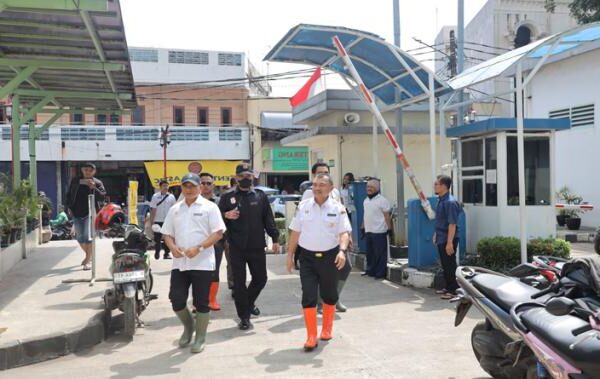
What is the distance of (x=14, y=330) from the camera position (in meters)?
5.82

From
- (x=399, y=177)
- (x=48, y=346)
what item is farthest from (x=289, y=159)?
(x=48, y=346)

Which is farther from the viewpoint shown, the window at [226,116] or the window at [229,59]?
the window at [229,59]

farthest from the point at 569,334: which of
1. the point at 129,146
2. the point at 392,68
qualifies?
the point at 129,146

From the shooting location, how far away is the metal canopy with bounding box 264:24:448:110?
9094 millimetres

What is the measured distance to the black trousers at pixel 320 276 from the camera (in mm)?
5744

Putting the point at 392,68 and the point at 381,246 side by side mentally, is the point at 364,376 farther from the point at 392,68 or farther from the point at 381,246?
the point at 392,68

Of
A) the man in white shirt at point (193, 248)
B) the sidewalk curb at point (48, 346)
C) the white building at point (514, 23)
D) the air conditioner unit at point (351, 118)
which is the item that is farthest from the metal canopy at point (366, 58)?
the white building at point (514, 23)

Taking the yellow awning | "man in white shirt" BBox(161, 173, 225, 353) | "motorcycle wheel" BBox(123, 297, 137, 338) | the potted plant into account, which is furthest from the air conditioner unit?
the yellow awning

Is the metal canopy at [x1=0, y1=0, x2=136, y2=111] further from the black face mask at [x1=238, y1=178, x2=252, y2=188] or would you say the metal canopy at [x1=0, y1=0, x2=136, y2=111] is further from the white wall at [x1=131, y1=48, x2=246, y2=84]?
the white wall at [x1=131, y1=48, x2=246, y2=84]

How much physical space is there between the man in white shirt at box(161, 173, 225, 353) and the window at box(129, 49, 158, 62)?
29.0 meters

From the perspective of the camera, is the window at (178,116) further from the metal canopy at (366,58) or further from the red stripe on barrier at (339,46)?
the red stripe on barrier at (339,46)

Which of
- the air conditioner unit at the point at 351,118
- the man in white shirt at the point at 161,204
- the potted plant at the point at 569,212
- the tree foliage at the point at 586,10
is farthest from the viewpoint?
the tree foliage at the point at 586,10

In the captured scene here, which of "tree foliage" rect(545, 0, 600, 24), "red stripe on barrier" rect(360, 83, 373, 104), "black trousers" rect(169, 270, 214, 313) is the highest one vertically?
"tree foliage" rect(545, 0, 600, 24)

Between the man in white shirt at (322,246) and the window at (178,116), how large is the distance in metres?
27.9
